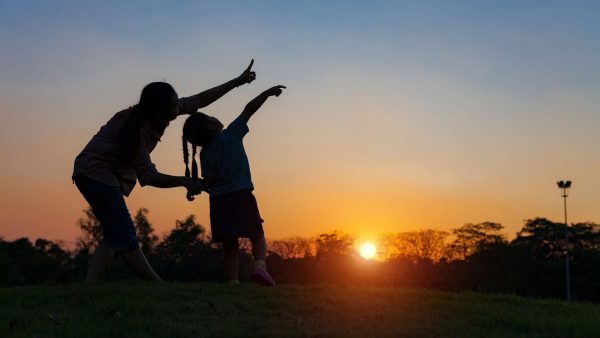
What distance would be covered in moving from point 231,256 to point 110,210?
1.64 metres

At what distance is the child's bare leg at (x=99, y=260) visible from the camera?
6.92 metres

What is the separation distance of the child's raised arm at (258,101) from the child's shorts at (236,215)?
2.80 ft

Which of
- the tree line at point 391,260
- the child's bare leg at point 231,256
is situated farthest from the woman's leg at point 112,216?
the tree line at point 391,260

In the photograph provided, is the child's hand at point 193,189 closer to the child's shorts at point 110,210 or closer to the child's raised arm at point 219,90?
the child's shorts at point 110,210

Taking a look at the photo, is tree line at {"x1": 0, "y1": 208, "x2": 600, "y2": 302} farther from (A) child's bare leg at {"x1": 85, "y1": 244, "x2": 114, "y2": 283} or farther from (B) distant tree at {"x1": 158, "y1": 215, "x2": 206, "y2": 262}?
(A) child's bare leg at {"x1": 85, "y1": 244, "x2": 114, "y2": 283}

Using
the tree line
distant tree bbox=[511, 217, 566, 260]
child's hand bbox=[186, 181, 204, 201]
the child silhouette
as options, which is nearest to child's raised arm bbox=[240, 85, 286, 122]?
the child silhouette

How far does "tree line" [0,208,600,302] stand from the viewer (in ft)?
172

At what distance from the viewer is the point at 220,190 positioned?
7.44 metres

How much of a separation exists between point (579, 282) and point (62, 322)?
53.6 m

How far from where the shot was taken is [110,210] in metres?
6.73

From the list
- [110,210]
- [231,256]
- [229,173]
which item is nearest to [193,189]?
[110,210]

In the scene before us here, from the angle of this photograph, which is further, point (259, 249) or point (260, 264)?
point (259, 249)

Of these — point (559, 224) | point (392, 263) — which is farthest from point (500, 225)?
point (392, 263)

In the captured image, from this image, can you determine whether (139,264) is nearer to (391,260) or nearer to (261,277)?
(261,277)
